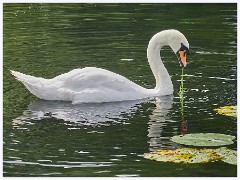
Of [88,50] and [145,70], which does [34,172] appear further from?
[88,50]

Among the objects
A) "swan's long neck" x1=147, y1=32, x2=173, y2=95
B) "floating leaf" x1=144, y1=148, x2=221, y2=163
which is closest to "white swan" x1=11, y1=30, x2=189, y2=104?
"swan's long neck" x1=147, y1=32, x2=173, y2=95

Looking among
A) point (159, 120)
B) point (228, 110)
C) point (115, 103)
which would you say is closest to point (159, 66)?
point (115, 103)

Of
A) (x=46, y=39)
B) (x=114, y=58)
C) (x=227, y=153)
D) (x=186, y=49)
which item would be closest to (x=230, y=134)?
(x=227, y=153)

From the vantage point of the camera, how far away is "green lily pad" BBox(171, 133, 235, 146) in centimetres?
1218

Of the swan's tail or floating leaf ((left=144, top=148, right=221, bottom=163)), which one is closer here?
floating leaf ((left=144, top=148, right=221, bottom=163))

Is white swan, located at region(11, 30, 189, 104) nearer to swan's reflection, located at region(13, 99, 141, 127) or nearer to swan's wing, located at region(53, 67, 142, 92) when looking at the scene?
swan's wing, located at region(53, 67, 142, 92)

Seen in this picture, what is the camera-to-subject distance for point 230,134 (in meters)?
12.7

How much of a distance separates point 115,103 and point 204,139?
3.10m

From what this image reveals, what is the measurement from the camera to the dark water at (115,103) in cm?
1138

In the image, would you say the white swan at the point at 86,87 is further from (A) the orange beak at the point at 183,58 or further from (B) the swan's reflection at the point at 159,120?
(A) the orange beak at the point at 183,58

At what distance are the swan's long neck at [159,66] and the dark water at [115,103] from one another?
0.29 meters

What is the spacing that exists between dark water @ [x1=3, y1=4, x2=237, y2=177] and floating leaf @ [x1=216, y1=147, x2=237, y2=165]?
0.58 feet

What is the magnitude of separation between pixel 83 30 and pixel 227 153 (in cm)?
1163

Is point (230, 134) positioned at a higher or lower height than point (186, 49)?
lower
